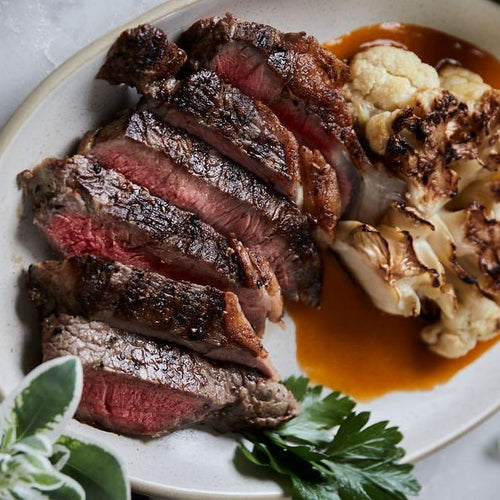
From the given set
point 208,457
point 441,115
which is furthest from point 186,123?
point 208,457

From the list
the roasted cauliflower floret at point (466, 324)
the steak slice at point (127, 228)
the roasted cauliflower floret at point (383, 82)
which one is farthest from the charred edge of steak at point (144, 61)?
the roasted cauliflower floret at point (466, 324)

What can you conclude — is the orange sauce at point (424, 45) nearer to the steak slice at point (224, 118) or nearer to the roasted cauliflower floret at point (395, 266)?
the steak slice at point (224, 118)

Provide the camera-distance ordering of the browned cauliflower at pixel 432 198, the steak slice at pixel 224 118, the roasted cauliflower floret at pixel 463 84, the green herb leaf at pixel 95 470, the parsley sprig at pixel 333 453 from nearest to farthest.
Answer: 1. the green herb leaf at pixel 95 470
2. the steak slice at pixel 224 118
3. the parsley sprig at pixel 333 453
4. the browned cauliflower at pixel 432 198
5. the roasted cauliflower floret at pixel 463 84

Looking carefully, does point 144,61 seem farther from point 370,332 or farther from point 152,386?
point 370,332

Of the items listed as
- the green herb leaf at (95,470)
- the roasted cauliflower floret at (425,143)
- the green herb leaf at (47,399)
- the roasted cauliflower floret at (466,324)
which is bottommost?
the green herb leaf at (95,470)

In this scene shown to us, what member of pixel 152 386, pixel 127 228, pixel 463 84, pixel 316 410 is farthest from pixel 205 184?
pixel 463 84

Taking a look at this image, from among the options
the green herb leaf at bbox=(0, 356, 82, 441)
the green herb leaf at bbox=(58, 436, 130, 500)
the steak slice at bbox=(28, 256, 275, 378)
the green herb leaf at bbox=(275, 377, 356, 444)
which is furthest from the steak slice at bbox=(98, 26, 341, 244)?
the green herb leaf at bbox=(58, 436, 130, 500)
